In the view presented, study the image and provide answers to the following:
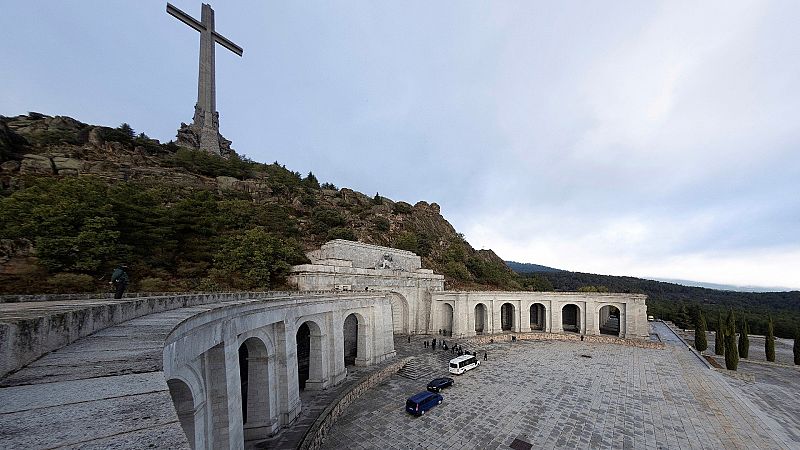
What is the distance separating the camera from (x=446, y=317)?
34.5 meters

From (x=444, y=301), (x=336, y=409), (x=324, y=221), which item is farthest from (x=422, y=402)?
(x=324, y=221)

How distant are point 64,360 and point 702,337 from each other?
141ft

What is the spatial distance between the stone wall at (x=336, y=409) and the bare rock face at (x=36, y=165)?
135ft

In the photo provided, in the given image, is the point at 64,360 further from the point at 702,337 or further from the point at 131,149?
the point at 131,149

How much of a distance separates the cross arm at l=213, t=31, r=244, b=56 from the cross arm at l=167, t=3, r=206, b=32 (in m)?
2.11

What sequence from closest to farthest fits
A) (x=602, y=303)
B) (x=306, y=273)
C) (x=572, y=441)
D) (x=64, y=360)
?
(x=64, y=360), (x=572, y=441), (x=306, y=273), (x=602, y=303)

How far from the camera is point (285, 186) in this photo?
51.7 m

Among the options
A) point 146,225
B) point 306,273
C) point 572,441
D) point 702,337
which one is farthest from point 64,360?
point 702,337

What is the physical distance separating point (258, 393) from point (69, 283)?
1671 centimetres

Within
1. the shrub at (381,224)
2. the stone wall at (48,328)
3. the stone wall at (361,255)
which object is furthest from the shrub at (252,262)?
the shrub at (381,224)

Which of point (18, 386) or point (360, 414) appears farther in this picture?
point (360, 414)

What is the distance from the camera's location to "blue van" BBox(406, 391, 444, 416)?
1488 cm

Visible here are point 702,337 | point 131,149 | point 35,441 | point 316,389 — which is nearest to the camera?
point 35,441

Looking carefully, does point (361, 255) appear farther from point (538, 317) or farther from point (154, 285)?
point (538, 317)
